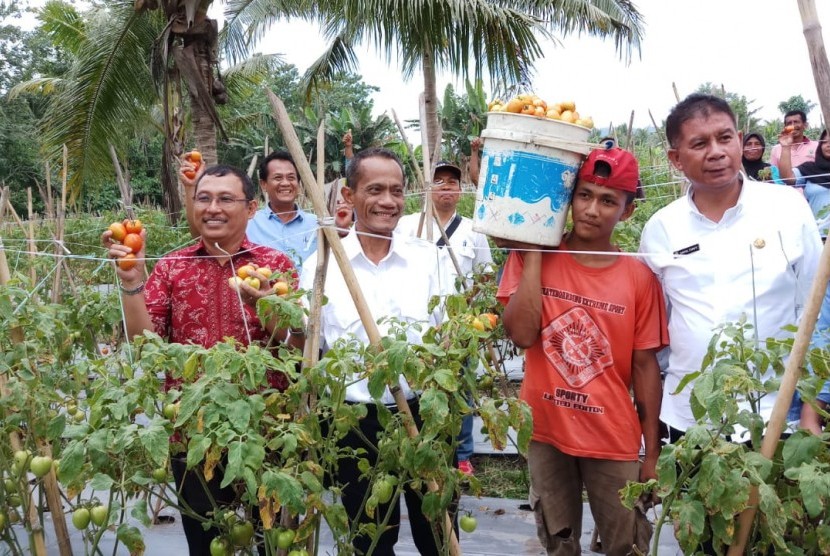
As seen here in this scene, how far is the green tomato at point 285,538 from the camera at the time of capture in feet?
5.05

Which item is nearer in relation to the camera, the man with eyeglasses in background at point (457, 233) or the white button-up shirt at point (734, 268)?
the white button-up shirt at point (734, 268)

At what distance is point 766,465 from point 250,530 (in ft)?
3.62

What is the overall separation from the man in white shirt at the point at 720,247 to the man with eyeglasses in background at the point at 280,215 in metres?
2.01

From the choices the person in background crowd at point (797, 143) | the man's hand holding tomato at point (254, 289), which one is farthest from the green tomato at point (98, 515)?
the person in background crowd at point (797, 143)

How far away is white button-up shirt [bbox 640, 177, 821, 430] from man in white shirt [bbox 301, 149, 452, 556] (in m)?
0.65

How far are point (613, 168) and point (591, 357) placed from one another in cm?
51

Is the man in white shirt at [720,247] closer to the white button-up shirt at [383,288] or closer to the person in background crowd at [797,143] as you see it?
the white button-up shirt at [383,288]

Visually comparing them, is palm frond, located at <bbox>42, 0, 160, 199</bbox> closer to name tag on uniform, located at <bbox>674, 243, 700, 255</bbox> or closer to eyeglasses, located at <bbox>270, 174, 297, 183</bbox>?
eyeglasses, located at <bbox>270, 174, 297, 183</bbox>

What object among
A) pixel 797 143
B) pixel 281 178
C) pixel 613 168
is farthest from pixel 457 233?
pixel 797 143

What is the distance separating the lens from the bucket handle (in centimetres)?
177

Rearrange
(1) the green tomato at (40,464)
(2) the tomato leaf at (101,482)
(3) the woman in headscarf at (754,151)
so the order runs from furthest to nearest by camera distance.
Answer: (3) the woman in headscarf at (754,151) → (1) the green tomato at (40,464) → (2) the tomato leaf at (101,482)

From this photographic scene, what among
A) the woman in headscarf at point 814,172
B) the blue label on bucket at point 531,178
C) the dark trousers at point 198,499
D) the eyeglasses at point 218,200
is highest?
the woman in headscarf at point 814,172

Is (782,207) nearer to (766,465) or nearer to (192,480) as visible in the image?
(766,465)

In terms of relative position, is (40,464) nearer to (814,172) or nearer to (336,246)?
(336,246)
